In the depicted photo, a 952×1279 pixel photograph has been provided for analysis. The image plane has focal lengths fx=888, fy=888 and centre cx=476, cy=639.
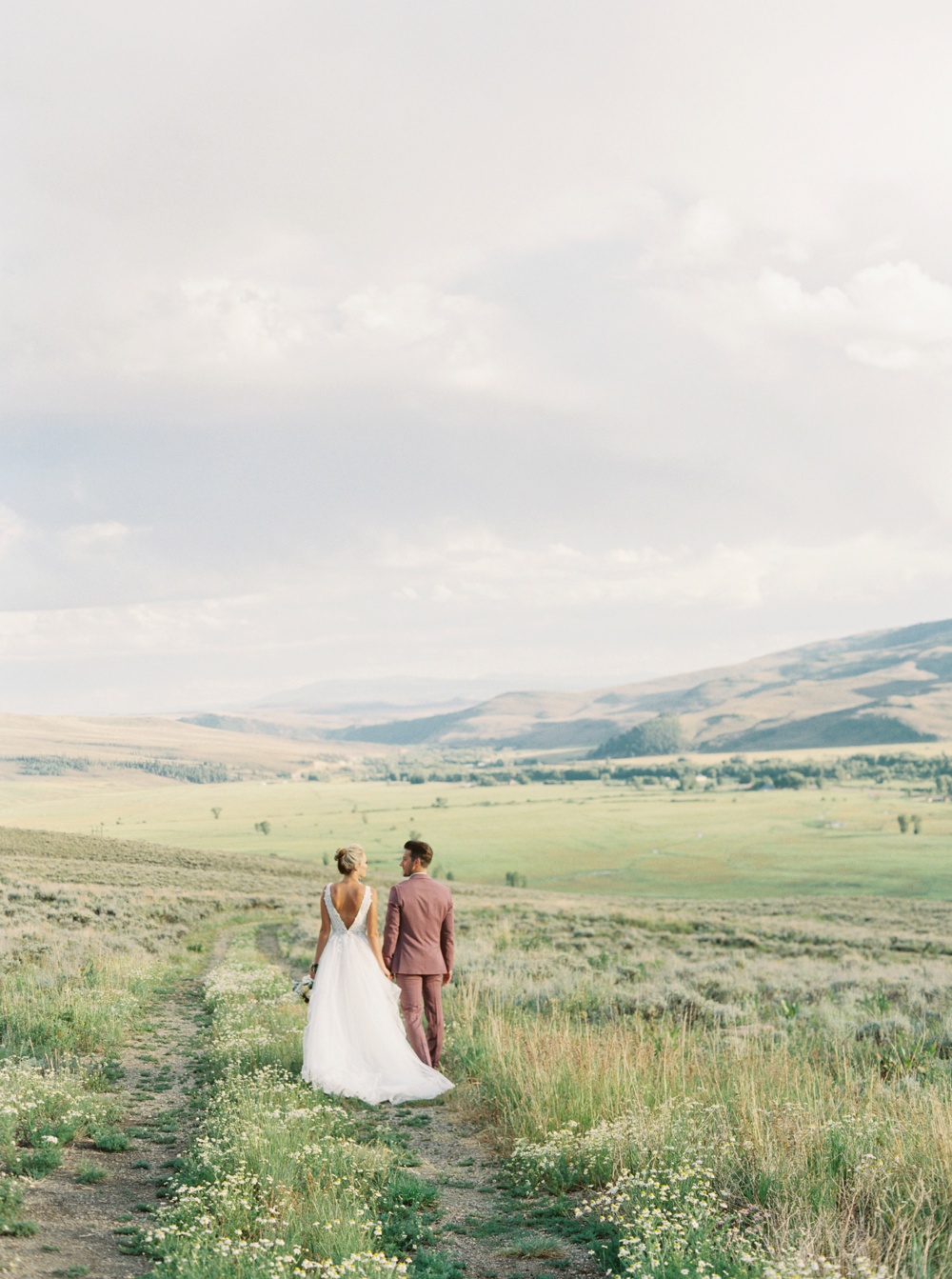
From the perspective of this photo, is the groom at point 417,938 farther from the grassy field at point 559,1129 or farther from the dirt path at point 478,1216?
the dirt path at point 478,1216

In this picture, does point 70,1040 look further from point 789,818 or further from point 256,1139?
point 789,818

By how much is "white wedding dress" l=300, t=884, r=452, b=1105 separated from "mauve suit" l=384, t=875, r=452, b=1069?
0.53ft

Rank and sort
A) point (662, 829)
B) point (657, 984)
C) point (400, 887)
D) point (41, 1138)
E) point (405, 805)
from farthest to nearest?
point (405, 805) → point (662, 829) → point (657, 984) → point (400, 887) → point (41, 1138)

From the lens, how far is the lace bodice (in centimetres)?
909

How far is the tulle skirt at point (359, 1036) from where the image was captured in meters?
8.45

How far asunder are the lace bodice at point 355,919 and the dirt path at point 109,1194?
2076mm

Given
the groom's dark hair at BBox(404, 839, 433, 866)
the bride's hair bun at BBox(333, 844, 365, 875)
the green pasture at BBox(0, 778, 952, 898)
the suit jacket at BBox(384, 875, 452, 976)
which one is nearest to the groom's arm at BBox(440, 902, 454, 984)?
the suit jacket at BBox(384, 875, 452, 976)

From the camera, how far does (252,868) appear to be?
190 ft

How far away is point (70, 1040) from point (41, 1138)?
3960 millimetres

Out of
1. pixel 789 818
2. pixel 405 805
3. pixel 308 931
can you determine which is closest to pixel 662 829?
pixel 789 818

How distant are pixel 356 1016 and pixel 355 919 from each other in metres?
0.92

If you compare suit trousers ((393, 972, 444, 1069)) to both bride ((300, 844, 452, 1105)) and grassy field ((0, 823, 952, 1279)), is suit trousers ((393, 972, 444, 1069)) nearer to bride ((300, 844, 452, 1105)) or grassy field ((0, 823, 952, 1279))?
bride ((300, 844, 452, 1105))

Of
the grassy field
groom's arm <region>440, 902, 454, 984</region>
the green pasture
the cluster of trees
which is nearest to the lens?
the grassy field

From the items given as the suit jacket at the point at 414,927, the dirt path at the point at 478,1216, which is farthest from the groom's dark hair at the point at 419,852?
the dirt path at the point at 478,1216
